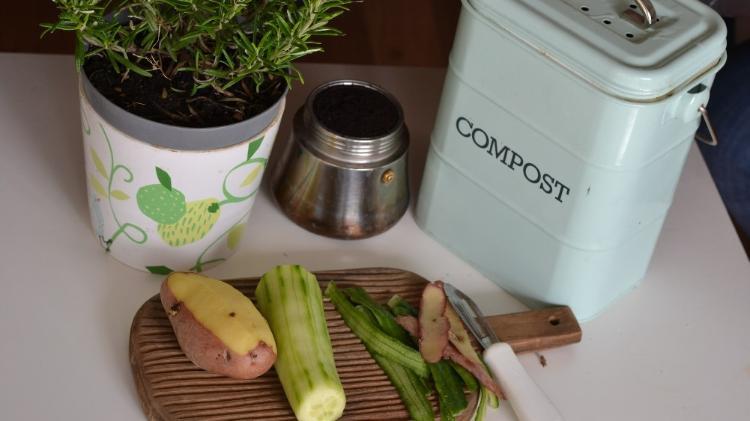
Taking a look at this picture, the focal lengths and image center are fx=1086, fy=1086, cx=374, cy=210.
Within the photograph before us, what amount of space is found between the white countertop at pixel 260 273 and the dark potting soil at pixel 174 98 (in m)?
0.18

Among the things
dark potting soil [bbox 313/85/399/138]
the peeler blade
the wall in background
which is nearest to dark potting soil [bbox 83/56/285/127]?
dark potting soil [bbox 313/85/399/138]

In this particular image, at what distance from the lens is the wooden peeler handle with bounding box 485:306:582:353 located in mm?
972

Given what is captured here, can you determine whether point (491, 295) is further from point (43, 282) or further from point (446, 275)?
point (43, 282)

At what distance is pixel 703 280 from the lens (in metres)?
1.09

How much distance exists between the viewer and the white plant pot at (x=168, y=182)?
0.86m

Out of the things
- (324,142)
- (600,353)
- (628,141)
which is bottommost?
(600,353)

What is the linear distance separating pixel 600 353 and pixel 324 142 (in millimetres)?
321

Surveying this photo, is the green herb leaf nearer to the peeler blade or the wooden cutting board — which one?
the wooden cutting board

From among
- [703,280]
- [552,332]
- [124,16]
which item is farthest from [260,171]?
[703,280]

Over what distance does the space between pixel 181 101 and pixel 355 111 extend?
0.66ft

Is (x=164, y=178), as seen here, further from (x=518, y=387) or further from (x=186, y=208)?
(x=518, y=387)

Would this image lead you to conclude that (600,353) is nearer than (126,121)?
No

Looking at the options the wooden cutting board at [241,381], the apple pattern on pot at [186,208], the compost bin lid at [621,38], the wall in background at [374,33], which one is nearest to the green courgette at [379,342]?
the wooden cutting board at [241,381]

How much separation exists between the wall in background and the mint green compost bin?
2.69 feet
